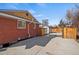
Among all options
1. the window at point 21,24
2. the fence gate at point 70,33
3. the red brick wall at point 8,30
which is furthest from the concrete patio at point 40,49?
the fence gate at point 70,33

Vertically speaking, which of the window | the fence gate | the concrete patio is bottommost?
the concrete patio

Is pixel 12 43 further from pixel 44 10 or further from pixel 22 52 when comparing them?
pixel 44 10

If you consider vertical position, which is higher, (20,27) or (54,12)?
(54,12)

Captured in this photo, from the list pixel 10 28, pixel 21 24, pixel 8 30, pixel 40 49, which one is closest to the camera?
pixel 40 49

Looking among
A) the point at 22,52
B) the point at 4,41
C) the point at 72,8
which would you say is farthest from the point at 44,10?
the point at 22,52

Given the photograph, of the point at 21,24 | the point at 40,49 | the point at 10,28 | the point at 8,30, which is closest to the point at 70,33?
the point at 21,24

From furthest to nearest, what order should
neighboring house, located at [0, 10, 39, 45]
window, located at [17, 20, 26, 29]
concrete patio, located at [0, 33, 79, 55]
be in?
window, located at [17, 20, 26, 29], neighboring house, located at [0, 10, 39, 45], concrete patio, located at [0, 33, 79, 55]

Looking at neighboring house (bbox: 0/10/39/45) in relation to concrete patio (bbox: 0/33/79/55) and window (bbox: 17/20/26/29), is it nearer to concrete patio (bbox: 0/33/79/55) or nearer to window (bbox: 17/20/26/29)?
window (bbox: 17/20/26/29)

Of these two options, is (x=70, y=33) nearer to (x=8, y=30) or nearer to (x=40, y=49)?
(x=8, y=30)

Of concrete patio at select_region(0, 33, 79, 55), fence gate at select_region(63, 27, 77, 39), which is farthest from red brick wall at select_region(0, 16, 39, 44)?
fence gate at select_region(63, 27, 77, 39)

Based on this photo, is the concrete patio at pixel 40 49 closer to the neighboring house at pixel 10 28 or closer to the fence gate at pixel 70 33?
the neighboring house at pixel 10 28

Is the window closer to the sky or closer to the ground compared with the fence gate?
closer to the sky
